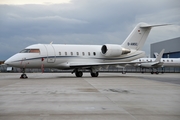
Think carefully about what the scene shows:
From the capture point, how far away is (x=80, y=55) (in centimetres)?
2544

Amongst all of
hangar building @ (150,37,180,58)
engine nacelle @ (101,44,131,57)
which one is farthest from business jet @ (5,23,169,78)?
hangar building @ (150,37,180,58)

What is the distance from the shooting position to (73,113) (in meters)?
6.67

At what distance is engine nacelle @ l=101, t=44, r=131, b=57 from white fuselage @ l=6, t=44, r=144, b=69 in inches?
18.9

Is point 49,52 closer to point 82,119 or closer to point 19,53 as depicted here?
point 19,53

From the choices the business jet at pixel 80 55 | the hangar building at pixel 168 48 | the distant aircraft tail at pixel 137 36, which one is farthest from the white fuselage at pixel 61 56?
the hangar building at pixel 168 48

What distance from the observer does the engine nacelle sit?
26.0m

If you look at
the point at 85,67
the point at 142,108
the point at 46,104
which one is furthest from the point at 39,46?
the point at 142,108

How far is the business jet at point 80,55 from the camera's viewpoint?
901 inches

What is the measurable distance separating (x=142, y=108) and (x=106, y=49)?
61.9 feet

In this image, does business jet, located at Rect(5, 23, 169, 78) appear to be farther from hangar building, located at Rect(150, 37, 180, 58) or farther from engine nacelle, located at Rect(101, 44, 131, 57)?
hangar building, located at Rect(150, 37, 180, 58)

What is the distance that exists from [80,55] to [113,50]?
145 inches

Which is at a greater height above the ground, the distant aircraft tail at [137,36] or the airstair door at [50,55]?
the distant aircraft tail at [137,36]

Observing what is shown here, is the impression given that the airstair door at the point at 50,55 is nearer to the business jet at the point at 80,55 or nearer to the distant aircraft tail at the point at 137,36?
the business jet at the point at 80,55

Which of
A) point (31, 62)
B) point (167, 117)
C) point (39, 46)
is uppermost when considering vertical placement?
point (39, 46)
